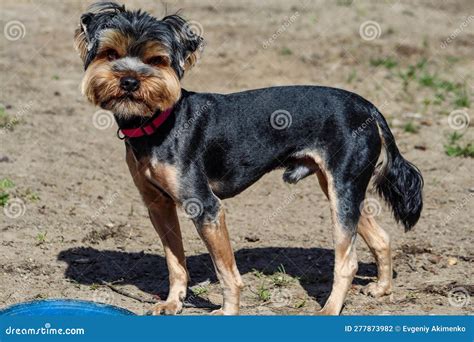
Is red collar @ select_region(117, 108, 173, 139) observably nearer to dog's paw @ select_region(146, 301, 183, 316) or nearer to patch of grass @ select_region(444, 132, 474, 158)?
dog's paw @ select_region(146, 301, 183, 316)

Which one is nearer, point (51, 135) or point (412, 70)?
point (51, 135)

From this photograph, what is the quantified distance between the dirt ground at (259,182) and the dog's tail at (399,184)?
64 centimetres

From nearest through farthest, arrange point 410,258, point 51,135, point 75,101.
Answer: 1. point 410,258
2. point 51,135
3. point 75,101

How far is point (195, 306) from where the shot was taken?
23.8 feet

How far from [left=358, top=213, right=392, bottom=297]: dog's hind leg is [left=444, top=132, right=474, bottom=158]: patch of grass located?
3.57 meters

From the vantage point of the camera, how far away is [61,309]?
243 inches

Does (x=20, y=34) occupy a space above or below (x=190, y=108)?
below

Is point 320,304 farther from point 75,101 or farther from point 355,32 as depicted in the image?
point 355,32

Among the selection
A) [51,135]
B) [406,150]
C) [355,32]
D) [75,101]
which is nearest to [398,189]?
A: [406,150]

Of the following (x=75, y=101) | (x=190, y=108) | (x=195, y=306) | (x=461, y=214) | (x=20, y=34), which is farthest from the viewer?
(x=20, y=34)

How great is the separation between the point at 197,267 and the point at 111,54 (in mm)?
2507

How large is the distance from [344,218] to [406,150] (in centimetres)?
434

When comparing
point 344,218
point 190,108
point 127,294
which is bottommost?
point 127,294

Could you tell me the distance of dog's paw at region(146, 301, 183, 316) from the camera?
694 centimetres
